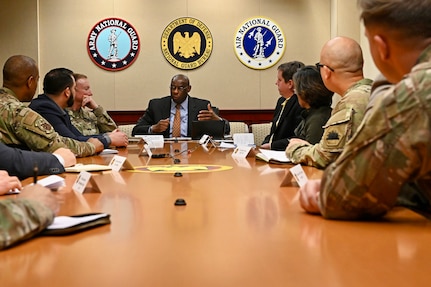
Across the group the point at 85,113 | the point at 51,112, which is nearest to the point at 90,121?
the point at 85,113

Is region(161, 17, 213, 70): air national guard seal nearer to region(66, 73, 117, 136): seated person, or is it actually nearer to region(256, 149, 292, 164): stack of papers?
region(66, 73, 117, 136): seated person

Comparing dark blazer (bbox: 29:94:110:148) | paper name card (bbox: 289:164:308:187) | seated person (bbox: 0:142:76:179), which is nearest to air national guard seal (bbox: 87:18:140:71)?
dark blazer (bbox: 29:94:110:148)

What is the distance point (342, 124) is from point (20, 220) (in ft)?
6.06

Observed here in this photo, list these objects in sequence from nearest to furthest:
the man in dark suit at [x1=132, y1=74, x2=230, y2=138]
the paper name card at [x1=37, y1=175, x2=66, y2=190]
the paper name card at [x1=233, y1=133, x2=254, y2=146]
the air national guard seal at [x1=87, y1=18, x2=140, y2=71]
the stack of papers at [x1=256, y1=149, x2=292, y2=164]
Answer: the paper name card at [x1=37, y1=175, x2=66, y2=190]
the stack of papers at [x1=256, y1=149, x2=292, y2=164]
the paper name card at [x1=233, y1=133, x2=254, y2=146]
the man in dark suit at [x1=132, y1=74, x2=230, y2=138]
the air national guard seal at [x1=87, y1=18, x2=140, y2=71]

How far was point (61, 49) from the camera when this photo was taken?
7984 millimetres

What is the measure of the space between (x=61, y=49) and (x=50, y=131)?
459cm

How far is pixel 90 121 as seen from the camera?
20.3 ft

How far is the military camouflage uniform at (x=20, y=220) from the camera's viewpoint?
4.11ft

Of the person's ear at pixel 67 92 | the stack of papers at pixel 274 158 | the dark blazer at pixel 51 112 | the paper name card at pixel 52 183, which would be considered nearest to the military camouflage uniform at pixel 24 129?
the dark blazer at pixel 51 112

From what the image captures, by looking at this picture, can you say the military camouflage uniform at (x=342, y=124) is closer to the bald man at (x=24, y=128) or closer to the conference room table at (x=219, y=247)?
the conference room table at (x=219, y=247)

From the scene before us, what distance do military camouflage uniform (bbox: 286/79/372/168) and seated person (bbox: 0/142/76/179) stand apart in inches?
48.1

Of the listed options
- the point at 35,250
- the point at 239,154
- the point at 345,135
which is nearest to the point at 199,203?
the point at 35,250

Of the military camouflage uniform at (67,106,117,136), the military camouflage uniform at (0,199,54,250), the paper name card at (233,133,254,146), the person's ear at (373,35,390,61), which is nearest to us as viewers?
the military camouflage uniform at (0,199,54,250)

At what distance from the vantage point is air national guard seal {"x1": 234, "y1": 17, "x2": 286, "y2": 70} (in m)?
8.05
